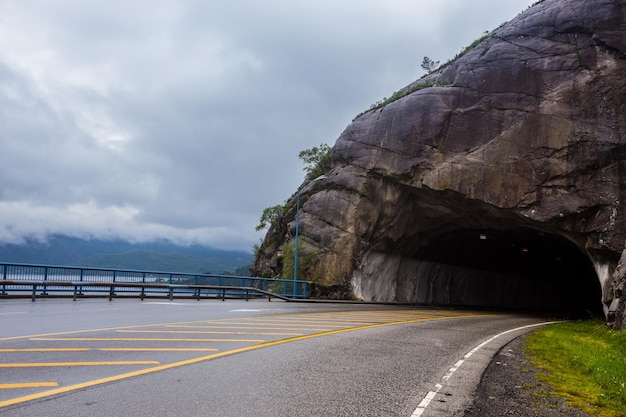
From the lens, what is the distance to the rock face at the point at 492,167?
29594mm

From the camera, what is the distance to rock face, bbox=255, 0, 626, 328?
2959cm

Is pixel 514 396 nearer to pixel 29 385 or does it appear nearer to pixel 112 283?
pixel 29 385

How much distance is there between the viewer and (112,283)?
80.4ft

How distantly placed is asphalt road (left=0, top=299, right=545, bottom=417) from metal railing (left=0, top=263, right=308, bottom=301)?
34.7ft

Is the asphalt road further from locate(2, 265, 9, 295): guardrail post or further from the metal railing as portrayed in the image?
the metal railing

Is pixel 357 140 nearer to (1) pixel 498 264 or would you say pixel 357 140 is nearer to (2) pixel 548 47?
(2) pixel 548 47

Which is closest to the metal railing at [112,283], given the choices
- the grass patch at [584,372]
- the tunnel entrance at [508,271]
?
the tunnel entrance at [508,271]

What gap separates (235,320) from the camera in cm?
1513

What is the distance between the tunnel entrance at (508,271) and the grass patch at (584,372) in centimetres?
2511

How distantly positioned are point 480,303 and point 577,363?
4452 cm

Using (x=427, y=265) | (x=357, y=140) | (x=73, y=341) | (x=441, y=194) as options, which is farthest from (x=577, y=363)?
(x=427, y=265)

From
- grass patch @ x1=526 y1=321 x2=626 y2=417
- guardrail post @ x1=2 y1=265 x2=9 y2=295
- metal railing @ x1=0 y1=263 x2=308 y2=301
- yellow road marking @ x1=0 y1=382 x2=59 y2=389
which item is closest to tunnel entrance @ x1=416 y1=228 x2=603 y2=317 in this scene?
metal railing @ x1=0 y1=263 x2=308 y2=301

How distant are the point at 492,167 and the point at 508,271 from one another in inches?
1045

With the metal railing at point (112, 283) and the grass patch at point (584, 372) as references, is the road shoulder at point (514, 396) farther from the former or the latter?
the metal railing at point (112, 283)
